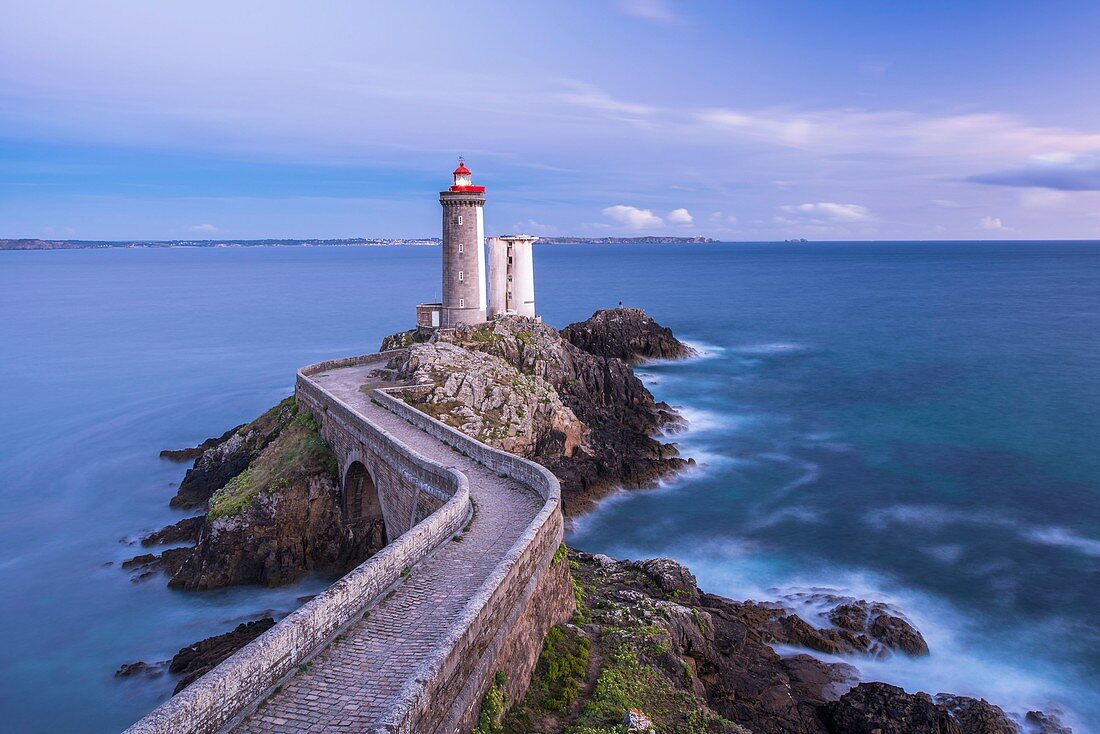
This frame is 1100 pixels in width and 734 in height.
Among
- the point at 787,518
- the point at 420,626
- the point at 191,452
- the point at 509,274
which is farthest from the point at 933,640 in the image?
the point at 191,452

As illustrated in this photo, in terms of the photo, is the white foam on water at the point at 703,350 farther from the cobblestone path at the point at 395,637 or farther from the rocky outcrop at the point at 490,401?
the cobblestone path at the point at 395,637

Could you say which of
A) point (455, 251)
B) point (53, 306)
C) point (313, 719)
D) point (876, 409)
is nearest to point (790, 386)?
point (876, 409)

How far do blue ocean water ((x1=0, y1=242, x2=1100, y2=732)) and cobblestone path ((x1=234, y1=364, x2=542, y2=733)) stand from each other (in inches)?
404

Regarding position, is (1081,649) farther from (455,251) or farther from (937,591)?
(455,251)

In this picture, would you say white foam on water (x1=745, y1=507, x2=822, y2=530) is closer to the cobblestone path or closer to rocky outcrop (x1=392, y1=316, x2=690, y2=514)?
rocky outcrop (x1=392, y1=316, x2=690, y2=514)

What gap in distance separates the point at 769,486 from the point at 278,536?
2022cm

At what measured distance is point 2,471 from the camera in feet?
117

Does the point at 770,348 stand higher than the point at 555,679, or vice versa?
the point at 555,679

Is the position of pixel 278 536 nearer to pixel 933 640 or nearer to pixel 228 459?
pixel 228 459

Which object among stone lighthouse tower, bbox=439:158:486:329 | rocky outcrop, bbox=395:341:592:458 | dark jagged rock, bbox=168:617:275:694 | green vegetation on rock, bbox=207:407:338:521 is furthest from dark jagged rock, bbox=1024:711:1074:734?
stone lighthouse tower, bbox=439:158:486:329

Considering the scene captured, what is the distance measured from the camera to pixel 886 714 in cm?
1545

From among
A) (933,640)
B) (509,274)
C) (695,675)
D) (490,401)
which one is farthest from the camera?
(509,274)

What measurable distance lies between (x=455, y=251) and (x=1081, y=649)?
2935 centimetres

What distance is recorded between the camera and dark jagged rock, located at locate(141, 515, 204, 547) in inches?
1070
